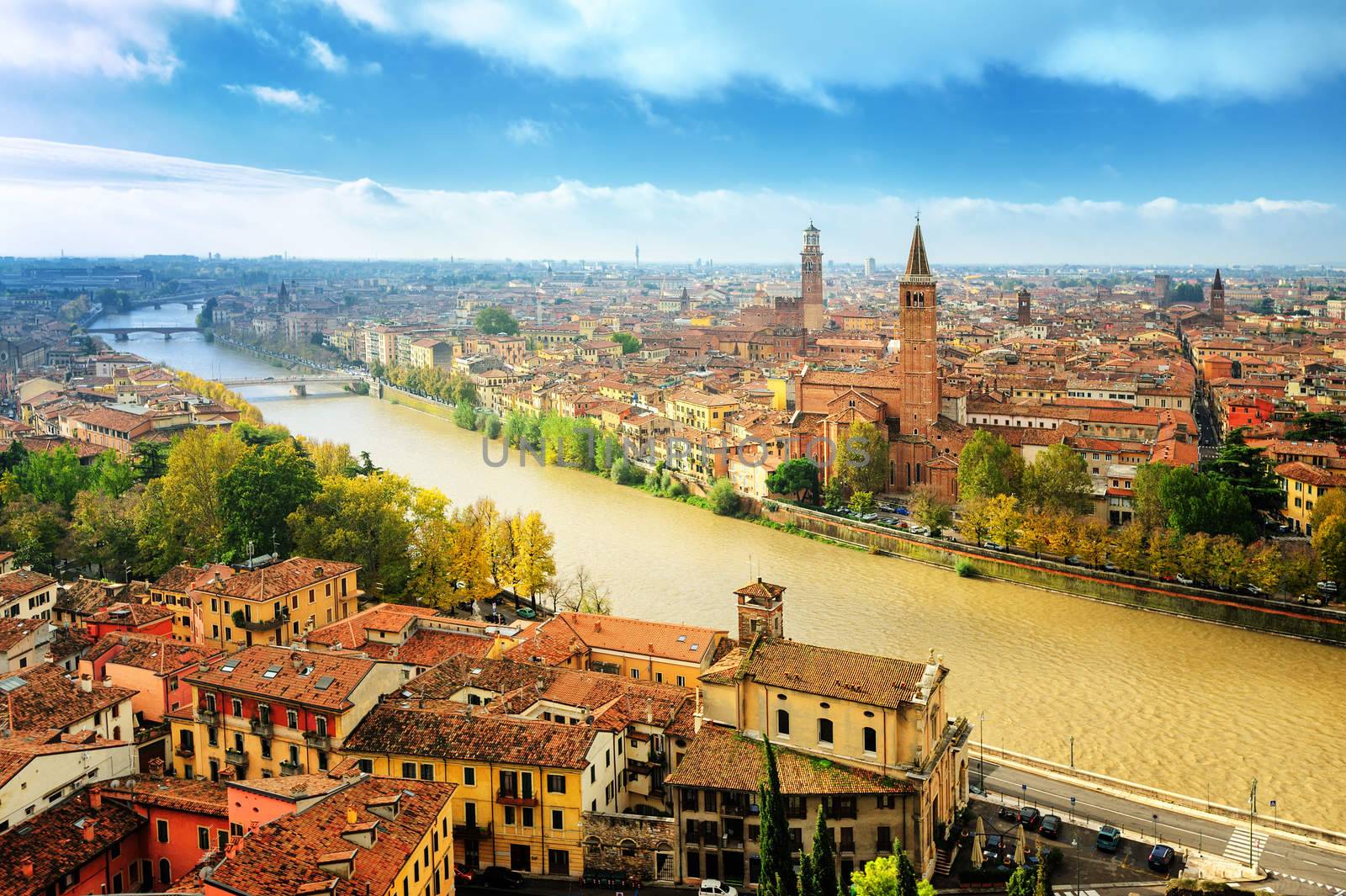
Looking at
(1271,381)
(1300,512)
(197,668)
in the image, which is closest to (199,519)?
(197,668)

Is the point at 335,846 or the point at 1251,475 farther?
the point at 1251,475

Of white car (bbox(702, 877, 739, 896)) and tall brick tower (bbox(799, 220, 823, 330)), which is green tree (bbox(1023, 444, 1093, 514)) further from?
tall brick tower (bbox(799, 220, 823, 330))

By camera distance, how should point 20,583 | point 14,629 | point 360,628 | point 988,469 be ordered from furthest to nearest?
point 988,469, point 20,583, point 360,628, point 14,629


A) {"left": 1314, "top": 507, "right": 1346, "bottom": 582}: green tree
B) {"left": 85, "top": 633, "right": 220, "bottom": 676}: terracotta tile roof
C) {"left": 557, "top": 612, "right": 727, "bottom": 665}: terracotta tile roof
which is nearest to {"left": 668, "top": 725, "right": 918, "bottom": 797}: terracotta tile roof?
{"left": 557, "top": 612, "right": 727, "bottom": 665}: terracotta tile roof

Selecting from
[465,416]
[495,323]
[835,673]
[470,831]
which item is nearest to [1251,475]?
[835,673]

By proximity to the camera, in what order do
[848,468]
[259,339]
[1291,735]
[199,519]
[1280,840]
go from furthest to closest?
[259,339]
[848,468]
[199,519]
[1291,735]
[1280,840]

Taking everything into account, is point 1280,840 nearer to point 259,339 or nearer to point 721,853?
point 721,853

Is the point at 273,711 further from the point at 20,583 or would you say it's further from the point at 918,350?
the point at 918,350
